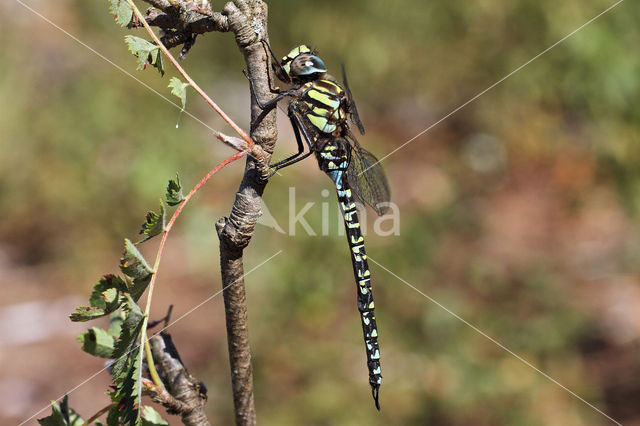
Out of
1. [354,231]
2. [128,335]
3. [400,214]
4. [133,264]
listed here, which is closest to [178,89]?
[133,264]

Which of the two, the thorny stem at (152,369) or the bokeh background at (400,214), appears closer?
the thorny stem at (152,369)

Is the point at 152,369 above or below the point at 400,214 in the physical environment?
below

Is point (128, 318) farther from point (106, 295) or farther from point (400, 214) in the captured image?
point (400, 214)

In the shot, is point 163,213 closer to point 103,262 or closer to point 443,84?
point 103,262

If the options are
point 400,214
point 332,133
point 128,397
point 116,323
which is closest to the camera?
point 128,397

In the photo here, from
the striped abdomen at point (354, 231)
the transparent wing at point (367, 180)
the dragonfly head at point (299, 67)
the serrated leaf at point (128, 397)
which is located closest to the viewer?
the serrated leaf at point (128, 397)

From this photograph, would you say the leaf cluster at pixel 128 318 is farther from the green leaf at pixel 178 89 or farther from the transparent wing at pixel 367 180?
the transparent wing at pixel 367 180

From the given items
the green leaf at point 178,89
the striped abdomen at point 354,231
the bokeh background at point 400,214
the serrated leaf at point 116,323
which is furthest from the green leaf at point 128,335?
the bokeh background at point 400,214

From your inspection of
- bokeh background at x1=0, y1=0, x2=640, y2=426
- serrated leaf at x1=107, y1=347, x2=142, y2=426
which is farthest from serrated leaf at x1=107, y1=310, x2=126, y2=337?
bokeh background at x1=0, y1=0, x2=640, y2=426
